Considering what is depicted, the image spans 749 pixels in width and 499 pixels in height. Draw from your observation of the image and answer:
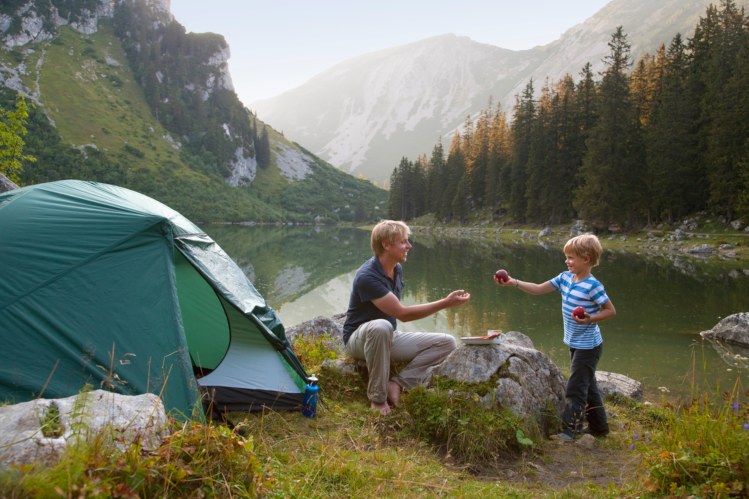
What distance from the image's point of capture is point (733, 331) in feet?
39.6

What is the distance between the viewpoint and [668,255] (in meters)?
30.5

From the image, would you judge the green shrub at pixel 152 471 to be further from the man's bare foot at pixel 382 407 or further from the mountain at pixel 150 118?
the mountain at pixel 150 118

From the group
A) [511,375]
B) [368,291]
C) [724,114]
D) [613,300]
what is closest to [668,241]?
[724,114]

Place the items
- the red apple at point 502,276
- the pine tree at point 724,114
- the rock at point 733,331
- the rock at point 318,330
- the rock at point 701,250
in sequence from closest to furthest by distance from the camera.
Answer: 1. the red apple at point 502,276
2. the rock at point 318,330
3. the rock at point 733,331
4. the rock at point 701,250
5. the pine tree at point 724,114

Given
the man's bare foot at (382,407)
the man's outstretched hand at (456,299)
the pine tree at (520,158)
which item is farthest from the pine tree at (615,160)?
the man's bare foot at (382,407)

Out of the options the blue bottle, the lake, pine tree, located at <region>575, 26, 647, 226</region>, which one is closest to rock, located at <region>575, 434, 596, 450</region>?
the lake

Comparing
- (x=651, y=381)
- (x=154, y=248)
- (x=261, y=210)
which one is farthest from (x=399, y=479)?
(x=261, y=210)

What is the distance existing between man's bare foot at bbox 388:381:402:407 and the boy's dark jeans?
5.97 ft

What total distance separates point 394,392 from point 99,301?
3134mm

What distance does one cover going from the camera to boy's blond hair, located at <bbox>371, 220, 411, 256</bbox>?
18.0 feet

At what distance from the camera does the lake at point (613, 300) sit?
10.5m

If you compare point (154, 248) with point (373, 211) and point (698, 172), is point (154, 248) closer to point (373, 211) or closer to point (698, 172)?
point (698, 172)

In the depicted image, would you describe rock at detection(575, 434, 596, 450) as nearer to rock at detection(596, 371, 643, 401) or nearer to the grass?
the grass

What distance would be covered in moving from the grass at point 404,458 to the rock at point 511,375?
254 millimetres
